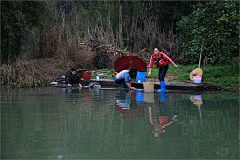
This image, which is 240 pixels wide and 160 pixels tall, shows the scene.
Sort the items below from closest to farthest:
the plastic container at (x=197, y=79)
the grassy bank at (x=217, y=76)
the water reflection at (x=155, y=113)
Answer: the water reflection at (x=155, y=113), the grassy bank at (x=217, y=76), the plastic container at (x=197, y=79)

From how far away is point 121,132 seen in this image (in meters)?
5.52

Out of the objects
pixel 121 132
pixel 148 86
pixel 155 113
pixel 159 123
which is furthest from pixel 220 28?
pixel 121 132

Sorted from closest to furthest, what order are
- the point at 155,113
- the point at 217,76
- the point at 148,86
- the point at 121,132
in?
the point at 121,132, the point at 155,113, the point at 148,86, the point at 217,76

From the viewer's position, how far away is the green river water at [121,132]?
173 inches

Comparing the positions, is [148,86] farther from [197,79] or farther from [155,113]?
[155,113]

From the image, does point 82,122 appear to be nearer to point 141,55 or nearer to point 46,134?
point 46,134

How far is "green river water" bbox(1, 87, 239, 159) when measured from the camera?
4.39m

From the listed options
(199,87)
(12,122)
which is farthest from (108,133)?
(199,87)

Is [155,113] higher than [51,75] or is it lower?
lower

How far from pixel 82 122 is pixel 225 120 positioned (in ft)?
8.89

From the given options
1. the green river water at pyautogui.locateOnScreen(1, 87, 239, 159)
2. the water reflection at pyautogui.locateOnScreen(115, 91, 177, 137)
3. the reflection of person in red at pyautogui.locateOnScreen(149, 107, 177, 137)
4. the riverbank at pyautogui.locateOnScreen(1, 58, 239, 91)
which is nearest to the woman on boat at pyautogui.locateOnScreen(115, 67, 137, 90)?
the riverbank at pyautogui.locateOnScreen(1, 58, 239, 91)

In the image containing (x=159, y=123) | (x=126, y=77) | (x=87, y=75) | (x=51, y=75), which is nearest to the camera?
(x=159, y=123)

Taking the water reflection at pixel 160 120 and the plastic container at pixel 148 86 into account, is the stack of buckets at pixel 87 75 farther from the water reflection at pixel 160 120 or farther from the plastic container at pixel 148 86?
the water reflection at pixel 160 120

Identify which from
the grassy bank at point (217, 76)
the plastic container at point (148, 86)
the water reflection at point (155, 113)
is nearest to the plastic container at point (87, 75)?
the grassy bank at point (217, 76)
